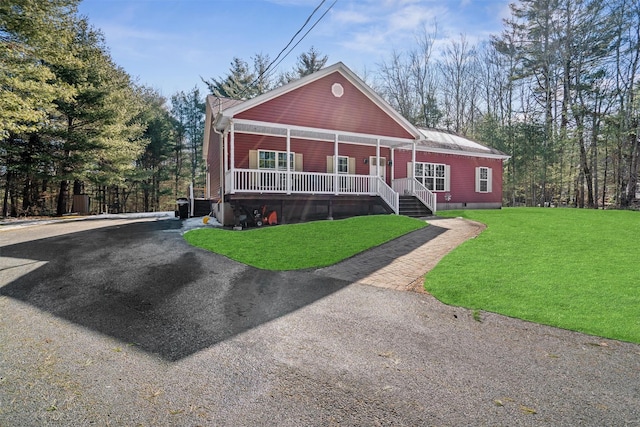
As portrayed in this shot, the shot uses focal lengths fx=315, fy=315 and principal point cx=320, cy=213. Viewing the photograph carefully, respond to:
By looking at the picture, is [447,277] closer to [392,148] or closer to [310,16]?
[310,16]

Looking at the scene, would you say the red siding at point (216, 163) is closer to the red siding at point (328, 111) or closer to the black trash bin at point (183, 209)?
the black trash bin at point (183, 209)

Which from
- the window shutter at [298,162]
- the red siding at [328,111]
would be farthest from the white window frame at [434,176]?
the window shutter at [298,162]

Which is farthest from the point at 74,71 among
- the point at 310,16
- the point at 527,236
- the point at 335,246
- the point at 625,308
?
the point at 625,308

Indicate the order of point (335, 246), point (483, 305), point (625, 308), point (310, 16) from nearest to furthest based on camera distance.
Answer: point (625, 308) < point (483, 305) < point (335, 246) < point (310, 16)

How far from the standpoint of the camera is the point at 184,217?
16.4m

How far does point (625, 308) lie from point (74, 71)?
78.8 ft

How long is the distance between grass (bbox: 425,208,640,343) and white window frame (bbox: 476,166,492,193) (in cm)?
1047

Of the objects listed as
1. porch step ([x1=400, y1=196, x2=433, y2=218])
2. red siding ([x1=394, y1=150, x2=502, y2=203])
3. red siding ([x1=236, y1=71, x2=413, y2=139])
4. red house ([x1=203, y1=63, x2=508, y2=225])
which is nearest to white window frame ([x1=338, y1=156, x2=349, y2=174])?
red house ([x1=203, y1=63, x2=508, y2=225])

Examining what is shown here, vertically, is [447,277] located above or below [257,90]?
below

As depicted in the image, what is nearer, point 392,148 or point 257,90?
point 392,148

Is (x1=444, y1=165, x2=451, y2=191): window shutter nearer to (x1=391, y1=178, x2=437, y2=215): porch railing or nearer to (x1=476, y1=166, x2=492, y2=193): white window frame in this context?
(x1=476, y1=166, x2=492, y2=193): white window frame

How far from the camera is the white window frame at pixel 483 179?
1900 centimetres

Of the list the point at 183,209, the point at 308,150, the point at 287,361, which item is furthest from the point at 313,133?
the point at 287,361

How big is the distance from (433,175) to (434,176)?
91mm
